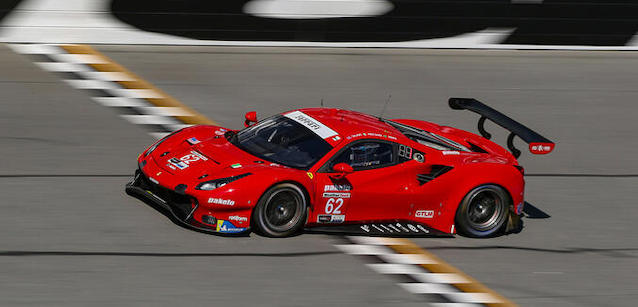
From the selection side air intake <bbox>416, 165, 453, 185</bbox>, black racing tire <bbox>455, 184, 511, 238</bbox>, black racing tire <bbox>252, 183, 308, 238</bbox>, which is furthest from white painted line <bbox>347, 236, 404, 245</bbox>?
black racing tire <bbox>455, 184, 511, 238</bbox>

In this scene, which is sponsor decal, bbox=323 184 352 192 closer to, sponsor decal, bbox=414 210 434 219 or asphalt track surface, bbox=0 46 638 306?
asphalt track surface, bbox=0 46 638 306

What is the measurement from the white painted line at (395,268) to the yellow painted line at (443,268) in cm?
13

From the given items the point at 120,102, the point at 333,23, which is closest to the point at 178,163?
the point at 120,102

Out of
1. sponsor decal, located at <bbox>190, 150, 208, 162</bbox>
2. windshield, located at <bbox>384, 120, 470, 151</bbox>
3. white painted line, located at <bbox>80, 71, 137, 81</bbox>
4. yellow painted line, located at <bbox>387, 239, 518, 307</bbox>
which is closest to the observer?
yellow painted line, located at <bbox>387, 239, 518, 307</bbox>

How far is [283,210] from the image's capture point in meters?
8.35

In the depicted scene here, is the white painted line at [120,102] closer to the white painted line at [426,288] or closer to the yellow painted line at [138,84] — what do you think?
the yellow painted line at [138,84]

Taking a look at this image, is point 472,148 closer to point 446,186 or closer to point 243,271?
point 446,186

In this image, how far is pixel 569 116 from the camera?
1314 cm

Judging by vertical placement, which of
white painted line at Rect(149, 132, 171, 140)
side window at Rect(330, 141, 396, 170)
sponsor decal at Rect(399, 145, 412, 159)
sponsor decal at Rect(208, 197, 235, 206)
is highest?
sponsor decal at Rect(399, 145, 412, 159)

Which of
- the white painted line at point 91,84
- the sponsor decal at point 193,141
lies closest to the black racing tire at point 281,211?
the sponsor decal at point 193,141

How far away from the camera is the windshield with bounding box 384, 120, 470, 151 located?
929cm

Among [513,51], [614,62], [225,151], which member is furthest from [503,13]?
[225,151]

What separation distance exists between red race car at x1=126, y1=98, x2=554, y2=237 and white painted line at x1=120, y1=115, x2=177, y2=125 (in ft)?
7.40

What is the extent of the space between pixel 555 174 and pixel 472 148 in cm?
195
